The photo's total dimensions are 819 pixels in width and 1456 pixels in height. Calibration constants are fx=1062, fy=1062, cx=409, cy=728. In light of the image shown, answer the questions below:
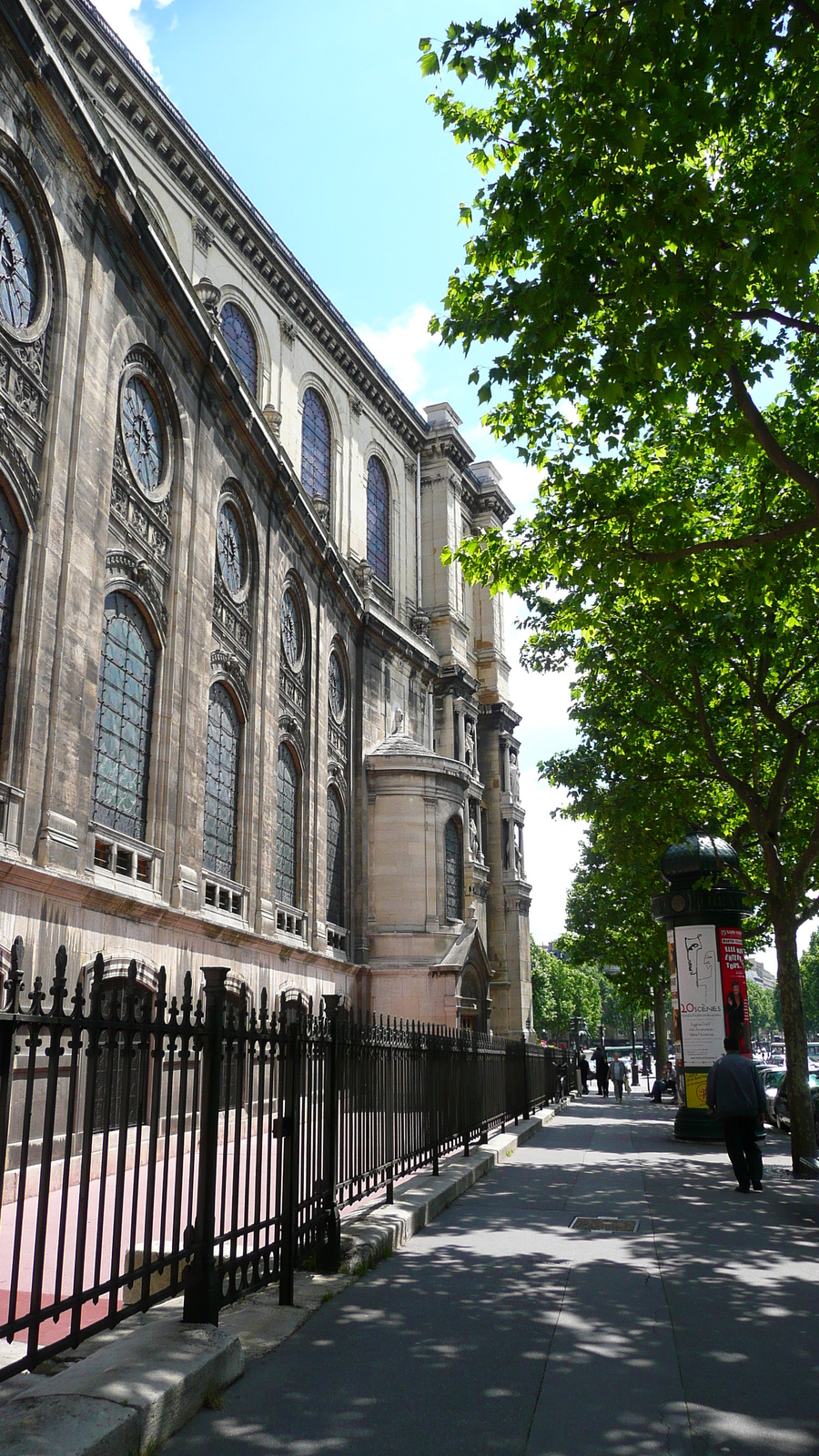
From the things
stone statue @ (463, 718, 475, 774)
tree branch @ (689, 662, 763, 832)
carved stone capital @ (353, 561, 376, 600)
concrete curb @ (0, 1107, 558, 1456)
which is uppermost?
carved stone capital @ (353, 561, 376, 600)

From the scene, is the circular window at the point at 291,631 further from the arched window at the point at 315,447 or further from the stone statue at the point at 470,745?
the stone statue at the point at 470,745

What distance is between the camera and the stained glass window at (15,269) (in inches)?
538

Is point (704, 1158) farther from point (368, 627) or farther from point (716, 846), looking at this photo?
point (368, 627)

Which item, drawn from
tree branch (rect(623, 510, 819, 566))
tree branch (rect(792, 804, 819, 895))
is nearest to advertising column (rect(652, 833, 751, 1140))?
tree branch (rect(792, 804, 819, 895))

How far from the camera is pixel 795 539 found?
12.9 metres

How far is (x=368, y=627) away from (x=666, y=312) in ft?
75.4

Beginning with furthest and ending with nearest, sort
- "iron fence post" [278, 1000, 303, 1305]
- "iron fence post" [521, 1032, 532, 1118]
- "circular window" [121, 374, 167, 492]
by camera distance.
Result: "iron fence post" [521, 1032, 532, 1118]
"circular window" [121, 374, 167, 492]
"iron fence post" [278, 1000, 303, 1305]

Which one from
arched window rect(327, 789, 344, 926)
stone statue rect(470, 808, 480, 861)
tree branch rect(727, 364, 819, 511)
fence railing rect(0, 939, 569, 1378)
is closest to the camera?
fence railing rect(0, 939, 569, 1378)

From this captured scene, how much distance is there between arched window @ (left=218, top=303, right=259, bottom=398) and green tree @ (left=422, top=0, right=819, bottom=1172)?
624 inches

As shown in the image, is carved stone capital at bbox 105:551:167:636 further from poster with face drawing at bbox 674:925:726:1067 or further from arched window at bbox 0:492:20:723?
poster with face drawing at bbox 674:925:726:1067

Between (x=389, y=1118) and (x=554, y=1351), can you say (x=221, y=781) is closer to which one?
(x=389, y=1118)

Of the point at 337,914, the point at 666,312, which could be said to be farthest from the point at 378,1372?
the point at 337,914

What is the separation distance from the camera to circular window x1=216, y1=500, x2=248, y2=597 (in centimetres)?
2117

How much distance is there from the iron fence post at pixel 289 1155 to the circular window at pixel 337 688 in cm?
2244
